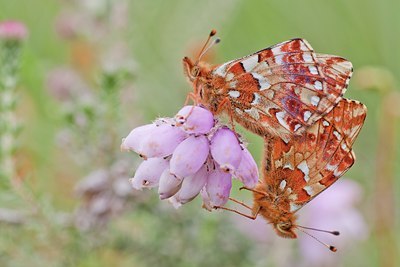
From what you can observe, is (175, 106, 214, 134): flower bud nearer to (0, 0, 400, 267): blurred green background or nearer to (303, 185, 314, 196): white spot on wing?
(303, 185, 314, 196): white spot on wing

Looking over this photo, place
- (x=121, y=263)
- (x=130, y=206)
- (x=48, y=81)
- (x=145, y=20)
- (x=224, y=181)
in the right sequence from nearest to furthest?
(x=224, y=181) < (x=130, y=206) < (x=121, y=263) < (x=48, y=81) < (x=145, y=20)

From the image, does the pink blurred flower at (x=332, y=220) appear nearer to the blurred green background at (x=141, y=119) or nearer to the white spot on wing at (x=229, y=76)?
the blurred green background at (x=141, y=119)

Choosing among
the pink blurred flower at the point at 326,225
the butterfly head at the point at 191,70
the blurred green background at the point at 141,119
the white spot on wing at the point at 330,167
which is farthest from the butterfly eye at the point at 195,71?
the pink blurred flower at the point at 326,225

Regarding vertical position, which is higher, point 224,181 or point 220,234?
point 224,181

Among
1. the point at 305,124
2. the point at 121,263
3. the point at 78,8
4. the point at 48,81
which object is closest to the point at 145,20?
the point at 78,8

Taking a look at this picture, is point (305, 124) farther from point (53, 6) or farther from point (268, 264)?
point (53, 6)

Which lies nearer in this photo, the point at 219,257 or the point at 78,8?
the point at 219,257

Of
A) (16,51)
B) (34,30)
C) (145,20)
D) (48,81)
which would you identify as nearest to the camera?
(16,51)
